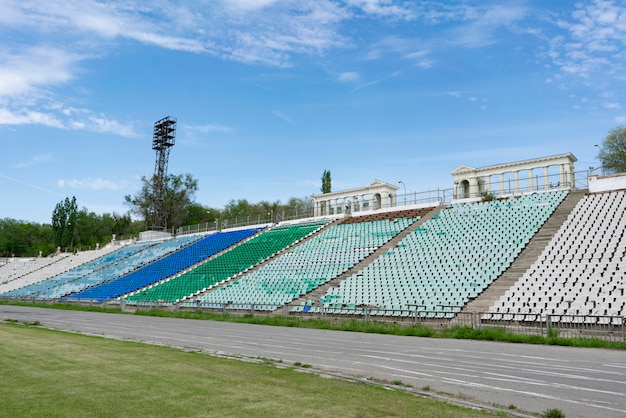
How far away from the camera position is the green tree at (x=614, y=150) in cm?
5616

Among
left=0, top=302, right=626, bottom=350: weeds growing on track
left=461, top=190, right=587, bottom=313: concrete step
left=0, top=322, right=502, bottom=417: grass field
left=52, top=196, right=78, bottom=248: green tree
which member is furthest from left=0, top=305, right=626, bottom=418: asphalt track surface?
left=52, top=196, right=78, bottom=248: green tree

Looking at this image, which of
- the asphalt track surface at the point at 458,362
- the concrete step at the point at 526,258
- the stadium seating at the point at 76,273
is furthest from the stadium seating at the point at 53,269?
the concrete step at the point at 526,258

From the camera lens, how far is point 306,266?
35906mm

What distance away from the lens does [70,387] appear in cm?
805

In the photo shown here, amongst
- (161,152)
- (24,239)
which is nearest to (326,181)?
(161,152)

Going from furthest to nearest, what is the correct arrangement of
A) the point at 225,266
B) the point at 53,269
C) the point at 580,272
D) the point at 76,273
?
the point at 53,269
the point at 76,273
the point at 225,266
the point at 580,272

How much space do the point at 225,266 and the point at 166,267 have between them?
876cm

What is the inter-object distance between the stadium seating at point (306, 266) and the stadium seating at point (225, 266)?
2.05 meters

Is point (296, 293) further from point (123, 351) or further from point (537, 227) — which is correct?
point (123, 351)

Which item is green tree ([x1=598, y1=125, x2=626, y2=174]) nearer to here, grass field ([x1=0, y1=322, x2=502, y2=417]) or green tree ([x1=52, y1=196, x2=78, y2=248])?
grass field ([x1=0, y1=322, x2=502, y2=417])

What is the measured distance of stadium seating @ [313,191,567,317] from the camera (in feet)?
82.9

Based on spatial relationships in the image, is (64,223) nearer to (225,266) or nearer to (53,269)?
(53,269)

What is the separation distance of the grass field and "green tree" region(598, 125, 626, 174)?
58.3 metres

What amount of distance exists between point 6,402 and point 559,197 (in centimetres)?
3460
